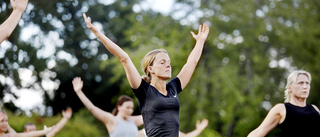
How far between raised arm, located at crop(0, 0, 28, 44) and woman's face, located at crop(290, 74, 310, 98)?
9.12ft

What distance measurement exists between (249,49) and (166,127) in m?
11.7

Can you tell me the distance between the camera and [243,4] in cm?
1483

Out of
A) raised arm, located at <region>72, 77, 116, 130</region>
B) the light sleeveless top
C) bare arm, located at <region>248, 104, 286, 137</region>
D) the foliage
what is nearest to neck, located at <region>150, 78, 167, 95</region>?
bare arm, located at <region>248, 104, 286, 137</region>

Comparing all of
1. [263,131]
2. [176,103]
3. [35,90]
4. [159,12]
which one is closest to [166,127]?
[176,103]

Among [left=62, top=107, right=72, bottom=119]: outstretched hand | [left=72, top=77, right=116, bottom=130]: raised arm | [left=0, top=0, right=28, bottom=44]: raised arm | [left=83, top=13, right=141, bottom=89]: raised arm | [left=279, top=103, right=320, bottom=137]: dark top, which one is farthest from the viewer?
[left=62, top=107, right=72, bottom=119]: outstretched hand

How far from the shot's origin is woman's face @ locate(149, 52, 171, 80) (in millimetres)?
3428

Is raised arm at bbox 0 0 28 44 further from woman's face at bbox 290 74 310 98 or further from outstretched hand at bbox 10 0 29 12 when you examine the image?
woman's face at bbox 290 74 310 98

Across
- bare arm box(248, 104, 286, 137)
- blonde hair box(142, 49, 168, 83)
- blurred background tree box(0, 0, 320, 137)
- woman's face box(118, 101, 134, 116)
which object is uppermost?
blonde hair box(142, 49, 168, 83)

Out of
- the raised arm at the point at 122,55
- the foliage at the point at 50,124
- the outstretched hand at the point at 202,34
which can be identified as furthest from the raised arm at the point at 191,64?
the foliage at the point at 50,124

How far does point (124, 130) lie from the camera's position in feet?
19.4

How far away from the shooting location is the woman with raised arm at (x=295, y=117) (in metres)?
4.26

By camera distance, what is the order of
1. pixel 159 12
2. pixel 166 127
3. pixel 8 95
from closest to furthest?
pixel 166 127 < pixel 159 12 < pixel 8 95

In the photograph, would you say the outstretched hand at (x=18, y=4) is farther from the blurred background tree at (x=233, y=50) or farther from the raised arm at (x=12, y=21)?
the blurred background tree at (x=233, y=50)

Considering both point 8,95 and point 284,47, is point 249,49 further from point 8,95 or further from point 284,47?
point 8,95
